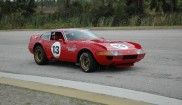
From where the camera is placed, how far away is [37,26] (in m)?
46.8

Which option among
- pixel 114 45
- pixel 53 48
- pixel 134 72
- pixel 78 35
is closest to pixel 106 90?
pixel 134 72

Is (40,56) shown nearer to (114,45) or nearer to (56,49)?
(56,49)

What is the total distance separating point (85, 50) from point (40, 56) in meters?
2.69

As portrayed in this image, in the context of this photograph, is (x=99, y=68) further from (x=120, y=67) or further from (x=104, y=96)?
(x=104, y=96)

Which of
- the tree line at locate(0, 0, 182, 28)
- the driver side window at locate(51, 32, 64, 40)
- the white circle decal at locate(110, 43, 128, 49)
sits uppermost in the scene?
the driver side window at locate(51, 32, 64, 40)

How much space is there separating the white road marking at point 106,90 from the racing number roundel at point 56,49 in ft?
6.06

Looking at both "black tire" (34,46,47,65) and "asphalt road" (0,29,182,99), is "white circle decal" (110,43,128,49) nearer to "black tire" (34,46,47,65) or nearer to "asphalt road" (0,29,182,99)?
"asphalt road" (0,29,182,99)

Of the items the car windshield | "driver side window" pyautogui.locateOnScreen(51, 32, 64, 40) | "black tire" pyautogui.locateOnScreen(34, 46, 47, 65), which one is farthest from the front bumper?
"black tire" pyautogui.locateOnScreen(34, 46, 47, 65)

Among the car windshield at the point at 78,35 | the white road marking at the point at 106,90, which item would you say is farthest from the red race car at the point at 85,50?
the white road marking at the point at 106,90

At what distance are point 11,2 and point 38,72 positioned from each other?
57.7 metres

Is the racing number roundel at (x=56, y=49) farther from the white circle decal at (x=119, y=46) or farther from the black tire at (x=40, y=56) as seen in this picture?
the white circle decal at (x=119, y=46)

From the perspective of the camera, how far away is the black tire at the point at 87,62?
462 inches

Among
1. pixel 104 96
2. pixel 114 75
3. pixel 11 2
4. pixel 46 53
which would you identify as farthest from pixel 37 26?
pixel 104 96

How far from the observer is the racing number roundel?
514 inches
